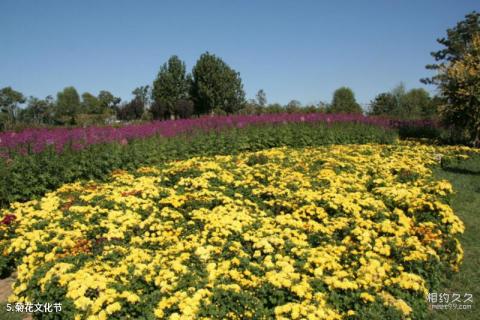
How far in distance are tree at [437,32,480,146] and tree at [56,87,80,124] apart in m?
67.2

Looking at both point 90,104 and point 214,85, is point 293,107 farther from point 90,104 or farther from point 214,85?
point 90,104

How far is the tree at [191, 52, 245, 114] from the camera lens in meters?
45.6

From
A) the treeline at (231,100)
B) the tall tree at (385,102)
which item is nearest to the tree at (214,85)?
the treeline at (231,100)

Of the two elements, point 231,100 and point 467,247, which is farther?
point 231,100

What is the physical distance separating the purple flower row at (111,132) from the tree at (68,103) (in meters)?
64.2

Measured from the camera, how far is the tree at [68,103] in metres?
78.5

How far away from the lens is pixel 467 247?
21.0ft

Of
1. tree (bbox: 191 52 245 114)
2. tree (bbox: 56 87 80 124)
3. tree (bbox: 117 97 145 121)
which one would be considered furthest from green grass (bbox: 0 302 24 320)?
tree (bbox: 56 87 80 124)

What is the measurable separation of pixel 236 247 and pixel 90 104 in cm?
8653

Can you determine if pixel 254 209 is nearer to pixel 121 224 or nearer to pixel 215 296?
pixel 121 224

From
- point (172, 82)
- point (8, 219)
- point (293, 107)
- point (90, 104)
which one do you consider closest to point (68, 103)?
point (90, 104)

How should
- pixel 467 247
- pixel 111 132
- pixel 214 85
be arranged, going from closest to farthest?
pixel 467 247, pixel 111 132, pixel 214 85

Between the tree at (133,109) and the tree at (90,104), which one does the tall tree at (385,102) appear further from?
the tree at (90,104)

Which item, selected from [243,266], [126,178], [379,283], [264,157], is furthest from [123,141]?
[379,283]
